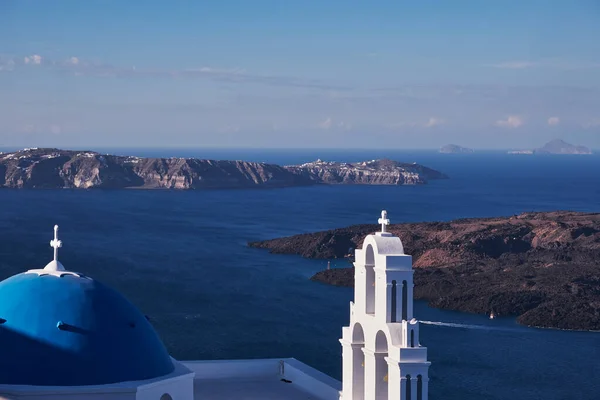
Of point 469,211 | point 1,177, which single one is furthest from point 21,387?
point 1,177

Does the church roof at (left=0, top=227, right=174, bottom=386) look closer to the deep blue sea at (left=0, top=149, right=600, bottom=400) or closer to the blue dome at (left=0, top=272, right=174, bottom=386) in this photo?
the blue dome at (left=0, top=272, right=174, bottom=386)

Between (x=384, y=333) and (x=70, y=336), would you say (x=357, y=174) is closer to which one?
(x=384, y=333)

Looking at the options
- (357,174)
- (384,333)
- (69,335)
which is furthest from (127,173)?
(384,333)

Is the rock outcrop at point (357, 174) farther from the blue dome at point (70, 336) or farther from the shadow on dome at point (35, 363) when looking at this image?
the shadow on dome at point (35, 363)

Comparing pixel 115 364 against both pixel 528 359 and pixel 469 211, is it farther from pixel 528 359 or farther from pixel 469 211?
pixel 469 211

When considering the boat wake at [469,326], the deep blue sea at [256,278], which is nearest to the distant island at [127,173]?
the deep blue sea at [256,278]

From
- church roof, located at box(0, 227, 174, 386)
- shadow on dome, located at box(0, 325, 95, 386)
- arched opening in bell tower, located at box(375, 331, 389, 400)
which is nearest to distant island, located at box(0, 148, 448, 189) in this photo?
church roof, located at box(0, 227, 174, 386)
